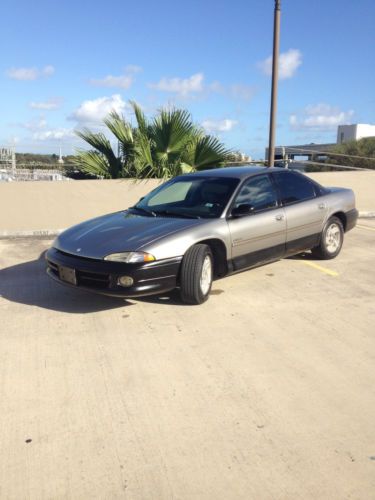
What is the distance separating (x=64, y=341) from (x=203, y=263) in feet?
5.15

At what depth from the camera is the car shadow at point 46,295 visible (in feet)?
15.9

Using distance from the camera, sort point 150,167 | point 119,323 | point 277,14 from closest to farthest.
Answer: point 119,323 < point 277,14 < point 150,167

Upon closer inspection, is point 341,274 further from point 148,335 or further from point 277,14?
point 277,14

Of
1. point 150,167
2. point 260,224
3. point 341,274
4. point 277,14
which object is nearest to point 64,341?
point 260,224

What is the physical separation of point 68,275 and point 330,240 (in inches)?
153

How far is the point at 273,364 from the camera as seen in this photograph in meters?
3.57

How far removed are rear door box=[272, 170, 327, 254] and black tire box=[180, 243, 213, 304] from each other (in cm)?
164

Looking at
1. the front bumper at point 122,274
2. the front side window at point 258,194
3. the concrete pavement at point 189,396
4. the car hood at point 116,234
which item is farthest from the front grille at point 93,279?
the front side window at point 258,194

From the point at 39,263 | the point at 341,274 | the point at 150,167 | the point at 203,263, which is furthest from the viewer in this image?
the point at 150,167

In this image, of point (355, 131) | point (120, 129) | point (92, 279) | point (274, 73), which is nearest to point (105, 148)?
point (120, 129)

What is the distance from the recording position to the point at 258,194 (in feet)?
18.7

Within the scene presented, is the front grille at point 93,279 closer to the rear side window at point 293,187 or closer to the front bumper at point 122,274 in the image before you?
the front bumper at point 122,274

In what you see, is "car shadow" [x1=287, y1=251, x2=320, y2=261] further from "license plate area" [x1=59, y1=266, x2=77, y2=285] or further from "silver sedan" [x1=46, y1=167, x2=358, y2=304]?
"license plate area" [x1=59, y1=266, x2=77, y2=285]

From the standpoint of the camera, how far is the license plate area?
4.50 m
